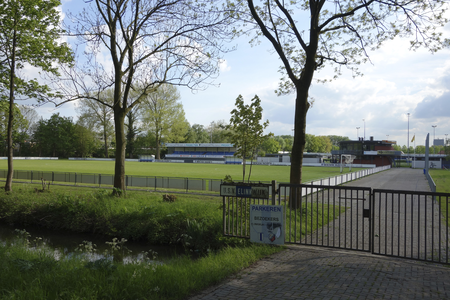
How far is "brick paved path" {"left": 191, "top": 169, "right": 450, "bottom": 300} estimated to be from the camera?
4719mm

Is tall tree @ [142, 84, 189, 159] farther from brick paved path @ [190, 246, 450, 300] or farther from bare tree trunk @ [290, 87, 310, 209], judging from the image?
brick paved path @ [190, 246, 450, 300]

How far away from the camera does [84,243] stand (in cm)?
1085

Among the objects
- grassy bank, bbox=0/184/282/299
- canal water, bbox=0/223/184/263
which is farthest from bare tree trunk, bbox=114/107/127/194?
canal water, bbox=0/223/184/263

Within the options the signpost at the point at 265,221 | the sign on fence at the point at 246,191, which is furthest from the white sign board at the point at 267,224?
the sign on fence at the point at 246,191

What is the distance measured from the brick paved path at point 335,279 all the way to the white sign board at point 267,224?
0.48m

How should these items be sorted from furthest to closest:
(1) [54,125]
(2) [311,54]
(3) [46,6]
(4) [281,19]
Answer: (1) [54,125], (3) [46,6], (4) [281,19], (2) [311,54]

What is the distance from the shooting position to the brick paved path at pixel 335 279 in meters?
4.72

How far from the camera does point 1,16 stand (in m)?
15.5

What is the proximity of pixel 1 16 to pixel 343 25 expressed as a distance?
602 inches

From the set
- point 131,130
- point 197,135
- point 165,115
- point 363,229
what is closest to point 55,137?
point 131,130

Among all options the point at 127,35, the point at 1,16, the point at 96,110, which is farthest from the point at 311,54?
the point at 96,110

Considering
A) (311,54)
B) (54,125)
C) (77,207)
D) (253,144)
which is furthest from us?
(54,125)

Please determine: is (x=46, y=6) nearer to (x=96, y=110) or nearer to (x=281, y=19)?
(x=281, y=19)

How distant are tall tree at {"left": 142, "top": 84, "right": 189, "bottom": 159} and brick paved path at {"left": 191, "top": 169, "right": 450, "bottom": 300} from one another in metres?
71.6
